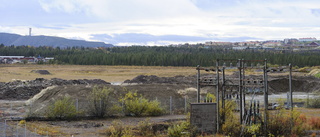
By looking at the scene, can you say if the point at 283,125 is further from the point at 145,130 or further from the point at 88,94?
the point at 88,94

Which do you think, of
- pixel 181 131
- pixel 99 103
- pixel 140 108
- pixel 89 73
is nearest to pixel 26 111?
pixel 99 103

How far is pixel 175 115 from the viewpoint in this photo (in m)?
33.8

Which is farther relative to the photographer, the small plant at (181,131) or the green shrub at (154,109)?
the green shrub at (154,109)

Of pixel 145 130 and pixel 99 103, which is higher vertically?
pixel 99 103

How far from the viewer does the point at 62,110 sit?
31.1 metres

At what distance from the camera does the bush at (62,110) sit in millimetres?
30906

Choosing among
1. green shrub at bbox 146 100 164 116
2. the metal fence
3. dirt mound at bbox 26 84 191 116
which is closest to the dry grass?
dirt mound at bbox 26 84 191 116

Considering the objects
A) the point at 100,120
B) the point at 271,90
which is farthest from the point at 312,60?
the point at 100,120

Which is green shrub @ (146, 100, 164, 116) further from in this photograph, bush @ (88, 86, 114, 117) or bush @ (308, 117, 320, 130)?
bush @ (308, 117, 320, 130)

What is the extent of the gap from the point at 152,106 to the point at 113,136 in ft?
35.4

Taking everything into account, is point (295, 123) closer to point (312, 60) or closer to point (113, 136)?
point (113, 136)

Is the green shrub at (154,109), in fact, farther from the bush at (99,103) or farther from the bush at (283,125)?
the bush at (283,125)

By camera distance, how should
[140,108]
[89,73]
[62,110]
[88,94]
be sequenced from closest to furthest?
[62,110], [140,108], [88,94], [89,73]

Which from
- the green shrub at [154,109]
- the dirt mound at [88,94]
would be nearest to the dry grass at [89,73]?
the dirt mound at [88,94]
